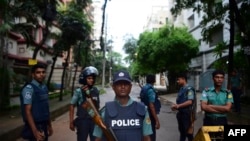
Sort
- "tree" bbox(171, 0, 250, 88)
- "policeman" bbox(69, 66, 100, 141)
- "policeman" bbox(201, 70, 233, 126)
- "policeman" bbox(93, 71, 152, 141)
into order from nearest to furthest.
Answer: "policeman" bbox(93, 71, 152, 141), "policeman" bbox(201, 70, 233, 126), "policeman" bbox(69, 66, 100, 141), "tree" bbox(171, 0, 250, 88)

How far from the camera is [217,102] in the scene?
5.16 meters

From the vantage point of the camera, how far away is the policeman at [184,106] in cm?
631

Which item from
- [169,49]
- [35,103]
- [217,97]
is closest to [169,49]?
[169,49]

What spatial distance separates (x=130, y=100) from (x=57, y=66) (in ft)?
113

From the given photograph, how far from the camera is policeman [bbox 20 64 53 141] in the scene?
455 cm

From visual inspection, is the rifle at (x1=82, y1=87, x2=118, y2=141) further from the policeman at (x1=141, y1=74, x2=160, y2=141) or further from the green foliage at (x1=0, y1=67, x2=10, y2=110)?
the green foliage at (x1=0, y1=67, x2=10, y2=110)

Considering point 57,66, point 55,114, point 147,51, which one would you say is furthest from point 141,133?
point 57,66

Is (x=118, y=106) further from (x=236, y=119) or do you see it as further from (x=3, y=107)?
(x=3, y=107)

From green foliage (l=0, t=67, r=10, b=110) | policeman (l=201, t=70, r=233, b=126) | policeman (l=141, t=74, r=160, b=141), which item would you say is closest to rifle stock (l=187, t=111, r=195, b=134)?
policeman (l=141, t=74, r=160, b=141)

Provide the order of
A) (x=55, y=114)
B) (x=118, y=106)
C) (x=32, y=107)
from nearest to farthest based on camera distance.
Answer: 1. (x=118, y=106)
2. (x=32, y=107)
3. (x=55, y=114)

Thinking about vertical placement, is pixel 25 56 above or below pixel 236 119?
above

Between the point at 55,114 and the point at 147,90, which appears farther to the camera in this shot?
the point at 55,114

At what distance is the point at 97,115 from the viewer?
3064 mm

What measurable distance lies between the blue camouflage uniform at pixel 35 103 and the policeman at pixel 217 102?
88.4 inches
